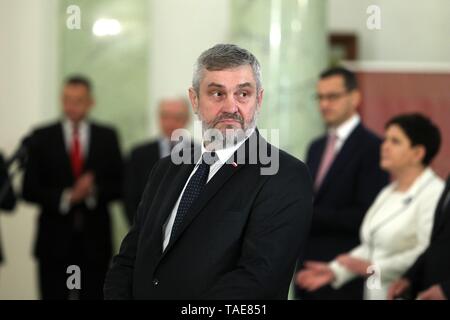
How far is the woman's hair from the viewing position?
4230 mm

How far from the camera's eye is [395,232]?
13.4ft

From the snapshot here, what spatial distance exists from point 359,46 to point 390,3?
0.52m

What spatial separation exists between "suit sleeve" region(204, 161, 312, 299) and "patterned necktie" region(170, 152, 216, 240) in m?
0.21

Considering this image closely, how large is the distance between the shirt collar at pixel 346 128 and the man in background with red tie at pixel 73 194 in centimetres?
178

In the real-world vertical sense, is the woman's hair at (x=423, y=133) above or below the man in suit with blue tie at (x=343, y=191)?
above

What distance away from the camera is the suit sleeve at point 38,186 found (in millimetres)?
5496

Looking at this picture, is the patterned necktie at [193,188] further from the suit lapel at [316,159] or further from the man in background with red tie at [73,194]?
the man in background with red tie at [73,194]

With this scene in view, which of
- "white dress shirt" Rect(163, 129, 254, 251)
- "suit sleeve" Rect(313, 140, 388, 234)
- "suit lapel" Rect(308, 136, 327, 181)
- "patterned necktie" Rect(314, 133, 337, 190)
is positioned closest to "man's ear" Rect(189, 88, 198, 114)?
"white dress shirt" Rect(163, 129, 254, 251)

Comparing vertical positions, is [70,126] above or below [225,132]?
below

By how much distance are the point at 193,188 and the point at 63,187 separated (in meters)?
3.39

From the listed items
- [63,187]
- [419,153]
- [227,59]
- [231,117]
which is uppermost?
[227,59]

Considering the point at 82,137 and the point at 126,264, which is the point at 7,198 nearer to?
the point at 82,137

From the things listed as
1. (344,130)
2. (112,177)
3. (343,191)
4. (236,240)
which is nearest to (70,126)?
(112,177)

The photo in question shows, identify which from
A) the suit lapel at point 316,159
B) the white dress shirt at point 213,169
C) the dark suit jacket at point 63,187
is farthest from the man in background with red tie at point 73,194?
the white dress shirt at point 213,169
